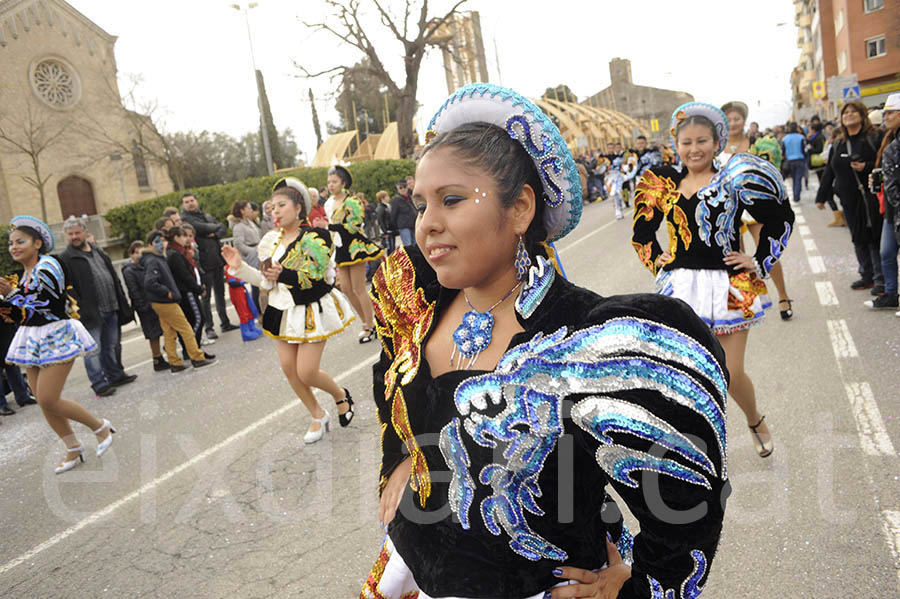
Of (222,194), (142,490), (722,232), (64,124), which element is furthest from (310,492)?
(64,124)

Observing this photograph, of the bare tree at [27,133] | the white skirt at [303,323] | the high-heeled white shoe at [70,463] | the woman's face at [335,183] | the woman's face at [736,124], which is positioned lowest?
the high-heeled white shoe at [70,463]

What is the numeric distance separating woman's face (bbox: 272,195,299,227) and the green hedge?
1965cm

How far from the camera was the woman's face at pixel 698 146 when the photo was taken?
3.93 meters

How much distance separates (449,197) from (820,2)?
59.1 meters

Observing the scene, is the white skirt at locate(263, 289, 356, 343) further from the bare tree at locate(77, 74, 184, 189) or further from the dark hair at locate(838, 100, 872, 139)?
the bare tree at locate(77, 74, 184, 189)

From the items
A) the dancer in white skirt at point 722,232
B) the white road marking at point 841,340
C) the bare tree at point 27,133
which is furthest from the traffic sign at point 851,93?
the bare tree at point 27,133

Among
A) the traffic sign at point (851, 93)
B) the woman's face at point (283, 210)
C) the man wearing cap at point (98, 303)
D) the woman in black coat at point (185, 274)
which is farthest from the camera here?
the traffic sign at point (851, 93)

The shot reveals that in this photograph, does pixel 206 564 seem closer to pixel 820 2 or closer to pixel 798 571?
pixel 798 571

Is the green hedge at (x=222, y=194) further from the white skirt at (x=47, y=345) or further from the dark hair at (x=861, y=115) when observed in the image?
the white skirt at (x=47, y=345)

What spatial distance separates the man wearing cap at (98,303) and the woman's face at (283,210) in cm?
367

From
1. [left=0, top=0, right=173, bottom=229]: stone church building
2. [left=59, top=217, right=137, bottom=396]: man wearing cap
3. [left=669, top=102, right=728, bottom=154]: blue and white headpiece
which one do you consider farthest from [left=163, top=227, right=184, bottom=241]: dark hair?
[left=0, top=0, right=173, bottom=229]: stone church building

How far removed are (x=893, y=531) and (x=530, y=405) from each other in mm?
2782

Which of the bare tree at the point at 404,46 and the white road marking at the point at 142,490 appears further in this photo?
the bare tree at the point at 404,46

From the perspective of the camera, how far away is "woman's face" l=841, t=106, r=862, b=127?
24.1 ft
